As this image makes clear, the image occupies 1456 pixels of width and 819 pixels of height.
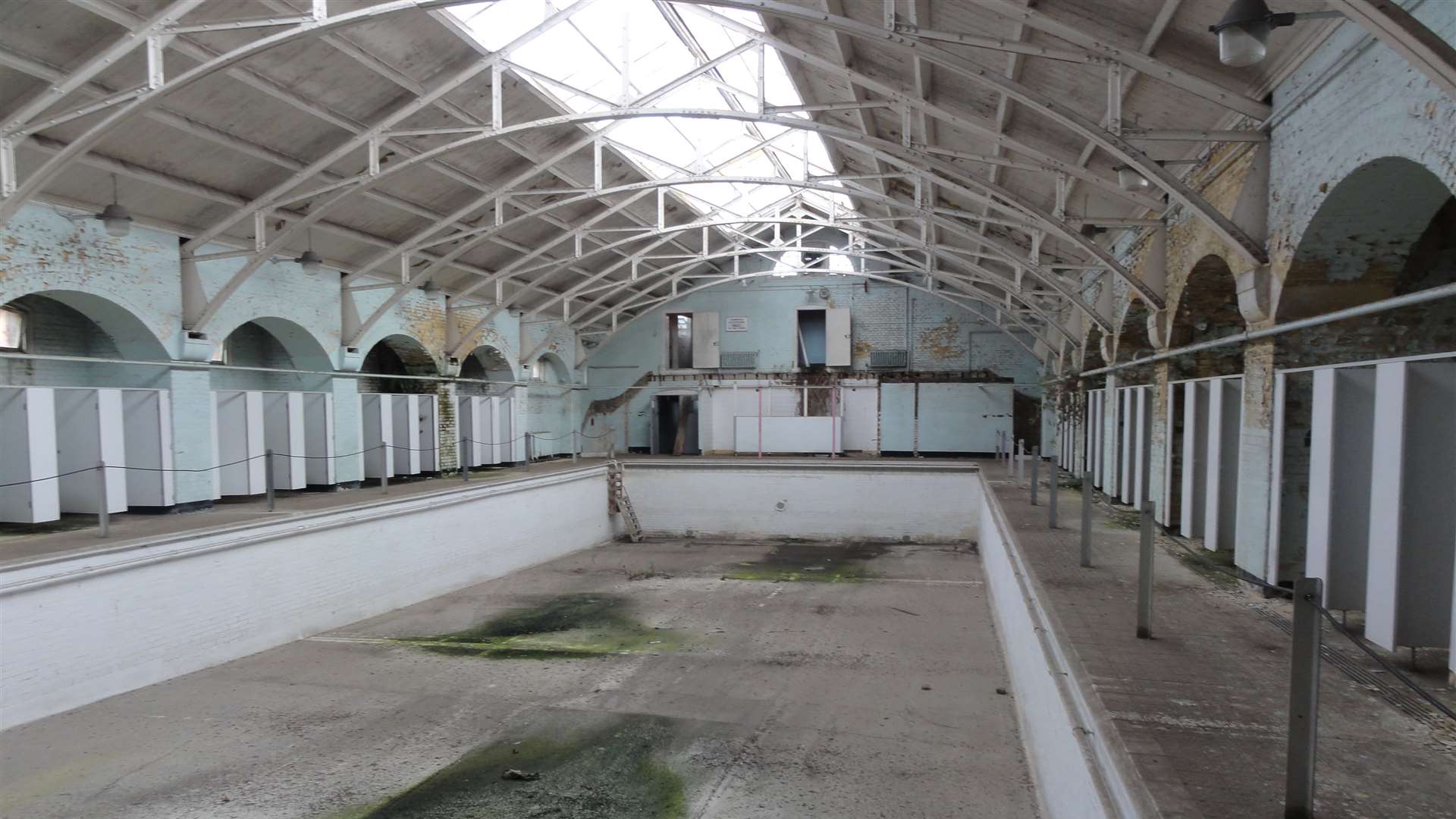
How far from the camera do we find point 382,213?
1560cm

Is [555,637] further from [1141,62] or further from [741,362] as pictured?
[741,362]

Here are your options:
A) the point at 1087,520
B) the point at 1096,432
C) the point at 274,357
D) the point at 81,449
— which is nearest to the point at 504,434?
the point at 274,357

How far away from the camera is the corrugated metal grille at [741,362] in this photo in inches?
1048

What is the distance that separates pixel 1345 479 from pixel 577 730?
21.4ft

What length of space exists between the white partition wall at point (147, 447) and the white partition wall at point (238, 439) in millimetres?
1310

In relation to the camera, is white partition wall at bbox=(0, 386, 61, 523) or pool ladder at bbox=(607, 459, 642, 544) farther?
pool ladder at bbox=(607, 459, 642, 544)

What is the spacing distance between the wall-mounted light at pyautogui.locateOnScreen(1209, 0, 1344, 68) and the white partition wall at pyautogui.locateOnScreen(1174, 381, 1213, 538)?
498cm

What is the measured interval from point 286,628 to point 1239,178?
12.1m

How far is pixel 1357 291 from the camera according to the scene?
6.16m

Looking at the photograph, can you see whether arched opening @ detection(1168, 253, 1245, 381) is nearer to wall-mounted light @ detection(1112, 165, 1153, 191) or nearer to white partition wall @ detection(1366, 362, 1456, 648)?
wall-mounted light @ detection(1112, 165, 1153, 191)

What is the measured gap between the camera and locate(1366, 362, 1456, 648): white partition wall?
450 cm

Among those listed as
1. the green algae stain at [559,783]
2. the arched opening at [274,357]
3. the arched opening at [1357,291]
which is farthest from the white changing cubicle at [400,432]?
the arched opening at [1357,291]

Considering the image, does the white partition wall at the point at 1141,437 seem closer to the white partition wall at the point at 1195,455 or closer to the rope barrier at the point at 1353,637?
the white partition wall at the point at 1195,455

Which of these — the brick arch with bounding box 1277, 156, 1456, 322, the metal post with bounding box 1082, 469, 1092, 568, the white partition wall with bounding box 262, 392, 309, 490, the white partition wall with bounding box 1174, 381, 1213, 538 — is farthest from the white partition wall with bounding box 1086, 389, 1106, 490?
the white partition wall with bounding box 262, 392, 309, 490
